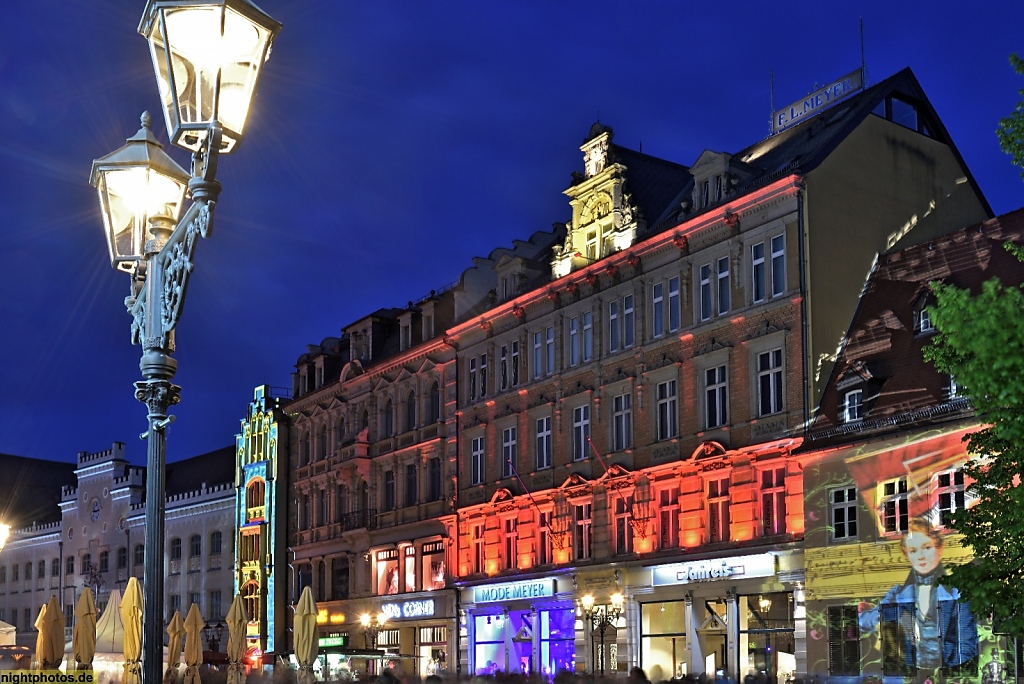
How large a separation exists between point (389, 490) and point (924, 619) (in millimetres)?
30158

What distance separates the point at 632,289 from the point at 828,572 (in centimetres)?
1249

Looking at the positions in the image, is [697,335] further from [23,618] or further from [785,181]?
[23,618]

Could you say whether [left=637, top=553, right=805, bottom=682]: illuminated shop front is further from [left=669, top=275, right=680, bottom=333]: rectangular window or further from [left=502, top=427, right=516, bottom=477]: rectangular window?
[left=502, top=427, right=516, bottom=477]: rectangular window

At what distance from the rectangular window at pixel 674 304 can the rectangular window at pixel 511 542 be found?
37.1 ft

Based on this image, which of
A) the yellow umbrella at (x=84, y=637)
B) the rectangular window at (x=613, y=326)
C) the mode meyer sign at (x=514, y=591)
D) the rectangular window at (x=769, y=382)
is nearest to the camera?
the yellow umbrella at (x=84, y=637)

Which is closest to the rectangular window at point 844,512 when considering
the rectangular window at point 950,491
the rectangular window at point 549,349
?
the rectangular window at point 950,491

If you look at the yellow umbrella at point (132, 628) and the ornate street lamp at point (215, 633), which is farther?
the ornate street lamp at point (215, 633)

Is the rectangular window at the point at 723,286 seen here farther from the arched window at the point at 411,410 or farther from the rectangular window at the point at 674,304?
the arched window at the point at 411,410

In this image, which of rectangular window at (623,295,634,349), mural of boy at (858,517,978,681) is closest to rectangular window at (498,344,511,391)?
rectangular window at (623,295,634,349)

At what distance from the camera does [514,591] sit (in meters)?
48.8

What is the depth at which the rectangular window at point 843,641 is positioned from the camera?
3550 centimetres

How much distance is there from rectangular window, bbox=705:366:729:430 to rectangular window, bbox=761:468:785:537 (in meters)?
2.56

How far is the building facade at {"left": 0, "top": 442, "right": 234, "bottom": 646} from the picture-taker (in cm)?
7169

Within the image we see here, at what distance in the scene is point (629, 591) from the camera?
43.3m
